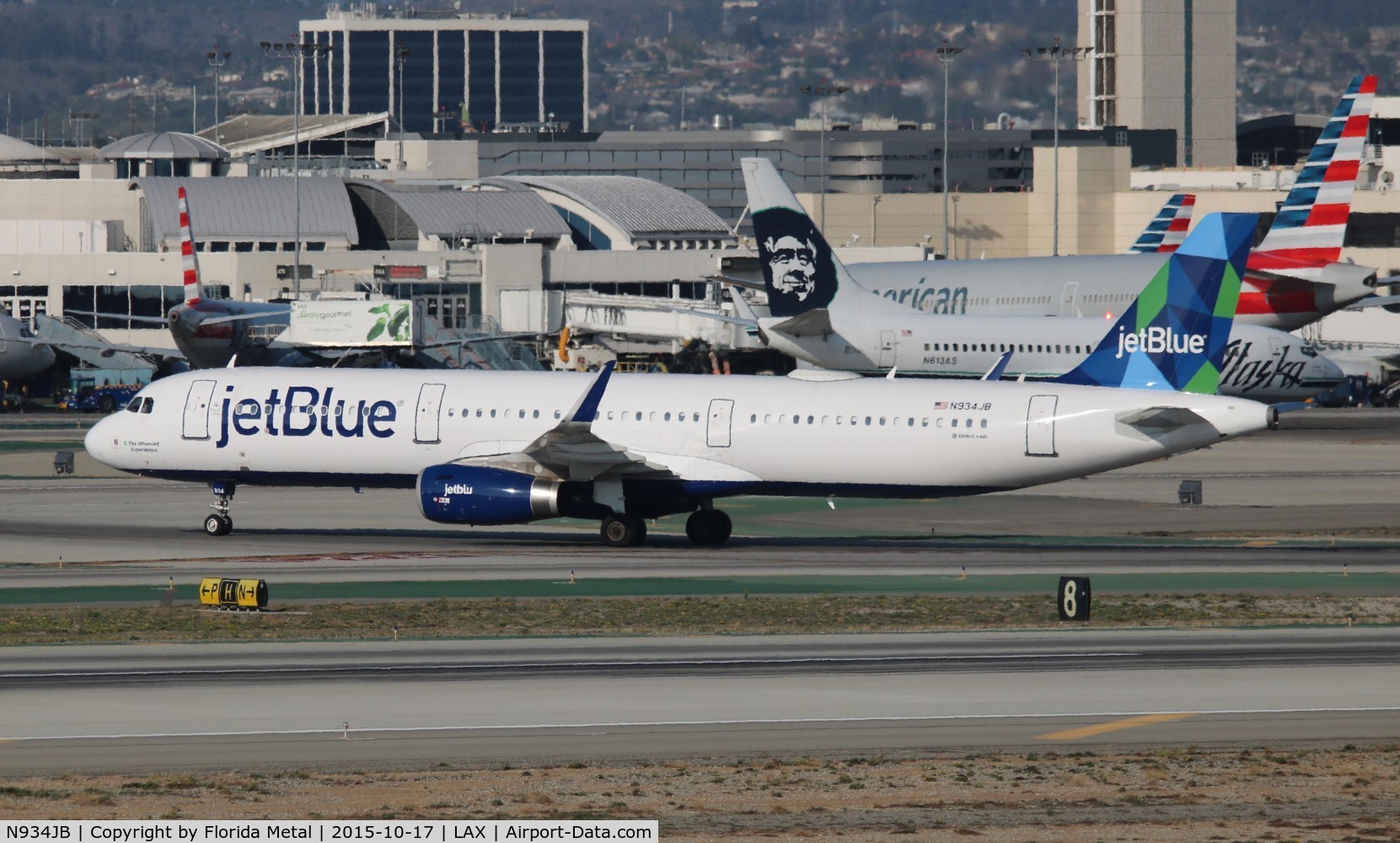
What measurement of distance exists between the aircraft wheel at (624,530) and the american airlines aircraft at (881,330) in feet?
97.1

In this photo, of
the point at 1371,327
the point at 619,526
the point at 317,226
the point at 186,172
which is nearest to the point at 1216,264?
the point at 619,526

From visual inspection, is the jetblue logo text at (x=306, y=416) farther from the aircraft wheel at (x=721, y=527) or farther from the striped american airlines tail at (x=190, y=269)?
the striped american airlines tail at (x=190, y=269)

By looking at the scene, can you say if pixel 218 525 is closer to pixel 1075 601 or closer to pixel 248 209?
pixel 1075 601

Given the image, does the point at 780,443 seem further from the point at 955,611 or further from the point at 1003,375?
the point at 1003,375

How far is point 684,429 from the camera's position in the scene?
142 feet

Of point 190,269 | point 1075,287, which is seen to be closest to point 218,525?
point 1075,287

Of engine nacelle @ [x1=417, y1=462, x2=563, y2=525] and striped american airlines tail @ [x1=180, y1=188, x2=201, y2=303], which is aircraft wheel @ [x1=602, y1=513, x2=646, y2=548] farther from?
striped american airlines tail @ [x1=180, y1=188, x2=201, y2=303]

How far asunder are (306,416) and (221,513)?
3.79 m

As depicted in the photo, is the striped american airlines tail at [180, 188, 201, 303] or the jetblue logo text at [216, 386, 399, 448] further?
the striped american airlines tail at [180, 188, 201, 303]

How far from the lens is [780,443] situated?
4281 cm

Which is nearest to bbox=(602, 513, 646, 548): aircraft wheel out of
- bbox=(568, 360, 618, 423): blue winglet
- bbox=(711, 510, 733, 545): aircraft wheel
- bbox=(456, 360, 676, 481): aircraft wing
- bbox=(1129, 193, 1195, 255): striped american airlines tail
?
bbox=(456, 360, 676, 481): aircraft wing

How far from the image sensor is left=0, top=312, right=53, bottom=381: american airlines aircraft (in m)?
93.8

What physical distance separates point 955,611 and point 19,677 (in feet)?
50.8

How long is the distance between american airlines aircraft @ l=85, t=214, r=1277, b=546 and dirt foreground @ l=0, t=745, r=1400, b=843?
20084mm
